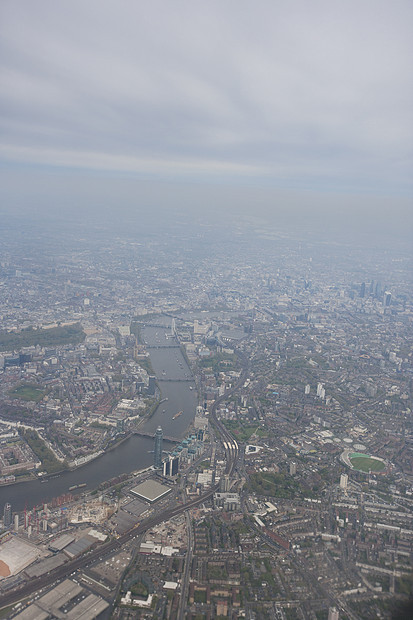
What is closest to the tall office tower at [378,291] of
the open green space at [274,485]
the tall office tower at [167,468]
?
the open green space at [274,485]

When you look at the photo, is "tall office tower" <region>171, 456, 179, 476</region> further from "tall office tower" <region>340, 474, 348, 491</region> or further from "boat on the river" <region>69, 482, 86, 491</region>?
"tall office tower" <region>340, 474, 348, 491</region>

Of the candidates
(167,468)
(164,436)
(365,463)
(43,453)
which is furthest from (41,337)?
(365,463)

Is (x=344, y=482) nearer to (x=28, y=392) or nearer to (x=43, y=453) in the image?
(x=43, y=453)

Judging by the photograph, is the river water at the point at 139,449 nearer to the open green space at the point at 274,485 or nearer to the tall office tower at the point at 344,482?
the open green space at the point at 274,485

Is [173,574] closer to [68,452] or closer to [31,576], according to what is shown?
[31,576]

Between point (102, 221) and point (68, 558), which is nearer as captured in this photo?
Result: point (68, 558)

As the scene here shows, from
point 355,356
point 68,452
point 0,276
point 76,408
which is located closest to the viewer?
point 68,452

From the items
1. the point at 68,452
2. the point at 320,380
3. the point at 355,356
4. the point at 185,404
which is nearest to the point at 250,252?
the point at 355,356
